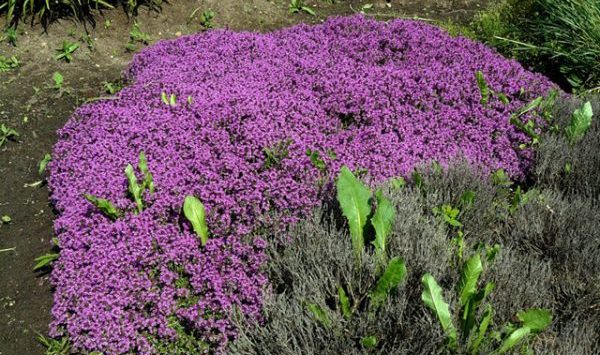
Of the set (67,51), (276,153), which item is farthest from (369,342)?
(67,51)

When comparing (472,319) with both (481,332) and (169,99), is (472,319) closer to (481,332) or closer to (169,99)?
(481,332)

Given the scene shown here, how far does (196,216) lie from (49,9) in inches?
150

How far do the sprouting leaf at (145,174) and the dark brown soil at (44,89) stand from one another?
35.7 inches

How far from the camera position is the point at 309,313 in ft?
8.91

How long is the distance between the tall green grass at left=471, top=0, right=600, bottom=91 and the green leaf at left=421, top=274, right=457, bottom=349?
13.0ft

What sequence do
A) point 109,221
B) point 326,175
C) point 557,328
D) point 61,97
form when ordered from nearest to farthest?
point 557,328, point 109,221, point 326,175, point 61,97

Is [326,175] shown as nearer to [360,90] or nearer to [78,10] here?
[360,90]

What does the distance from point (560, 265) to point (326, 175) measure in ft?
5.29

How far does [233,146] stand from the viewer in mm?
3852

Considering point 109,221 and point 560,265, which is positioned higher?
point 560,265

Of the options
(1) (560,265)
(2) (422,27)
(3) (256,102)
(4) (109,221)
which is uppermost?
(2) (422,27)

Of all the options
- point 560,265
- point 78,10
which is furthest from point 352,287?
point 78,10

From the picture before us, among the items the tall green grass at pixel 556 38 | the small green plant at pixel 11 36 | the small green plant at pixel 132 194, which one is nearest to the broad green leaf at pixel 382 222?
the small green plant at pixel 132 194

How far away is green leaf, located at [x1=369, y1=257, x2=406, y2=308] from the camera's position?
2.69 metres
